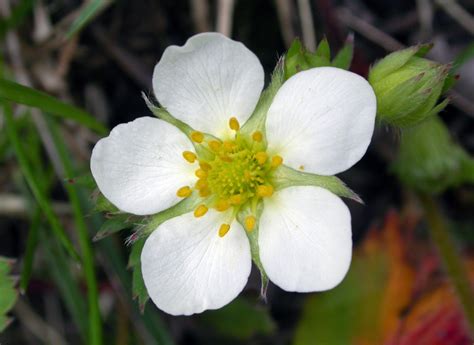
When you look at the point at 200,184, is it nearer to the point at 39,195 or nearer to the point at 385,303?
the point at 39,195

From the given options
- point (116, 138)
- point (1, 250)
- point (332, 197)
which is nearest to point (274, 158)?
point (332, 197)

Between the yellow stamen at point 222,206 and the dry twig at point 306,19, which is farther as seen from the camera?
the dry twig at point 306,19

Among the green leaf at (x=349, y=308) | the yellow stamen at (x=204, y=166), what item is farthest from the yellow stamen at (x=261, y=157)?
the green leaf at (x=349, y=308)

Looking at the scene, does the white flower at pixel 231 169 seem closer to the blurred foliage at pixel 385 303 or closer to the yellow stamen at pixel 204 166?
the yellow stamen at pixel 204 166

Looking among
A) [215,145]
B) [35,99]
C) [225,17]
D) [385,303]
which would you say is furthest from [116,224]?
[385,303]

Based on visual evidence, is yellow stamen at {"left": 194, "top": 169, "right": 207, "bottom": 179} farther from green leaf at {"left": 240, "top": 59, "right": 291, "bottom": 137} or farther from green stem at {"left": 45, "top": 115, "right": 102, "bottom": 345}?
green stem at {"left": 45, "top": 115, "right": 102, "bottom": 345}

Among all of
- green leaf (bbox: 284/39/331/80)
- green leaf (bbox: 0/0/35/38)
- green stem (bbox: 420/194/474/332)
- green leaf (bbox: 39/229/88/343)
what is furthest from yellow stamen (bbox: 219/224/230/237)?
green leaf (bbox: 0/0/35/38)

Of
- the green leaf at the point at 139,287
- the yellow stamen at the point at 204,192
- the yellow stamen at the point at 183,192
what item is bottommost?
the green leaf at the point at 139,287

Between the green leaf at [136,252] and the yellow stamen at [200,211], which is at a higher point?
the yellow stamen at [200,211]
